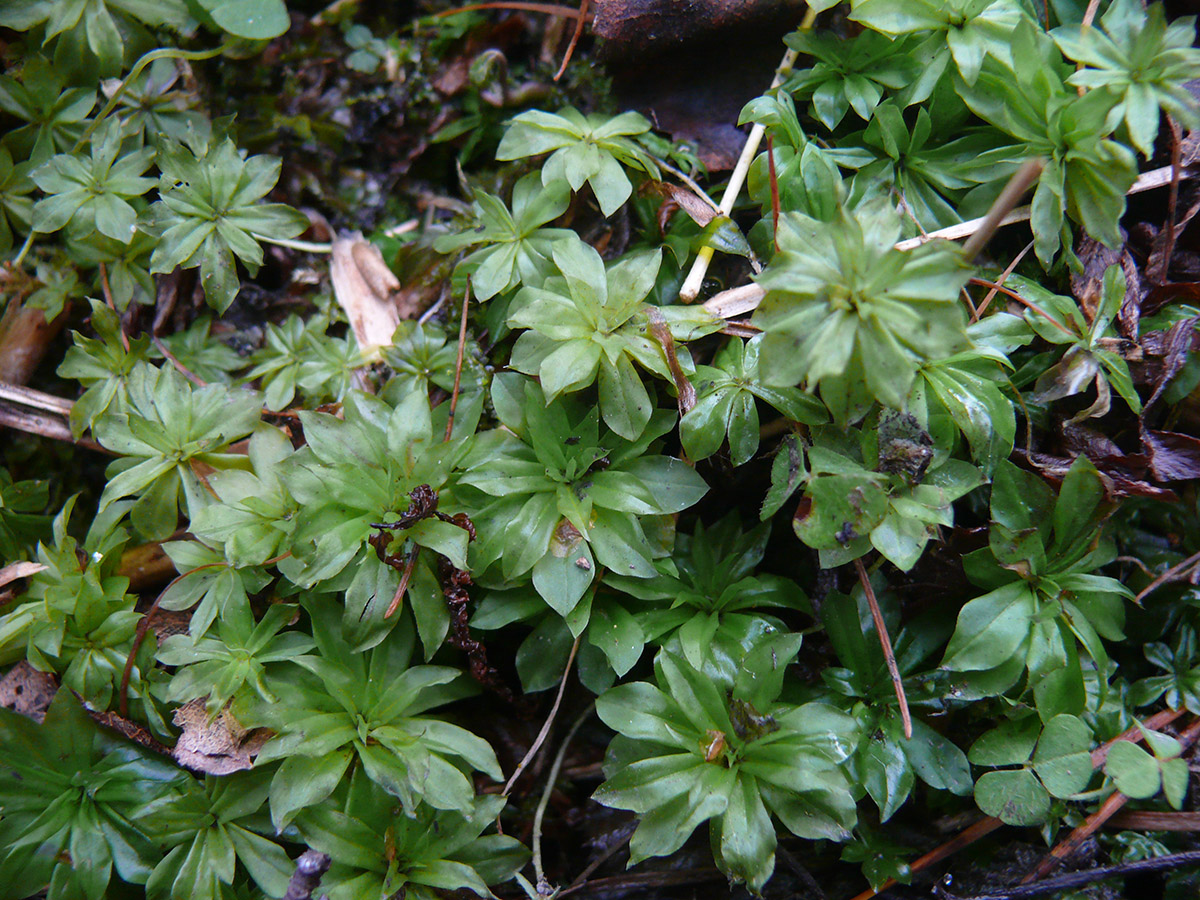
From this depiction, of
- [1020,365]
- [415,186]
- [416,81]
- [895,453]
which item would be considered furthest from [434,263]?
[1020,365]

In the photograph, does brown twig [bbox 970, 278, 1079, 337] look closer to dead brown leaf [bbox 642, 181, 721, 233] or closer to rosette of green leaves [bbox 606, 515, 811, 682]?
dead brown leaf [bbox 642, 181, 721, 233]

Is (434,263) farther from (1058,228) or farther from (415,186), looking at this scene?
(1058,228)

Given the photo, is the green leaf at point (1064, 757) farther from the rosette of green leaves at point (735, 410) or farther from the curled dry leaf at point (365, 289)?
the curled dry leaf at point (365, 289)

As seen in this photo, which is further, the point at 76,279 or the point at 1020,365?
the point at 76,279

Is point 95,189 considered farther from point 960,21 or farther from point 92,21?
point 960,21

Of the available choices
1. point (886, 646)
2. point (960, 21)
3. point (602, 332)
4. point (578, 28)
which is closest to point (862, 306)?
point (602, 332)
